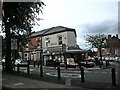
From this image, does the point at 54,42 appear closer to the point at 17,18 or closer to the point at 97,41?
the point at 97,41

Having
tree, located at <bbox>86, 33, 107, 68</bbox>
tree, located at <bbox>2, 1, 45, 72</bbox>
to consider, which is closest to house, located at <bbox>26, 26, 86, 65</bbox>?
tree, located at <bbox>86, 33, 107, 68</bbox>

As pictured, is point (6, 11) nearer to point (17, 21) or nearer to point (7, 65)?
point (17, 21)

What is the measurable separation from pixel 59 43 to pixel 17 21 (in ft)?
101

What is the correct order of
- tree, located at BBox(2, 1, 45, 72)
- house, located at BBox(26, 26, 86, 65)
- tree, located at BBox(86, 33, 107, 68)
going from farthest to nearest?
1. tree, located at BBox(86, 33, 107, 68)
2. house, located at BBox(26, 26, 86, 65)
3. tree, located at BBox(2, 1, 45, 72)

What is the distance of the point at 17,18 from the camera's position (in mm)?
24438

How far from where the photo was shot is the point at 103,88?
49.5 feet

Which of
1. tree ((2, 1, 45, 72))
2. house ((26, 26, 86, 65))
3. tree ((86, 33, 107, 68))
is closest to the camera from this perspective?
tree ((2, 1, 45, 72))

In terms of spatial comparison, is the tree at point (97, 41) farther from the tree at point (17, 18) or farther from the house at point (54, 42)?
the tree at point (17, 18)

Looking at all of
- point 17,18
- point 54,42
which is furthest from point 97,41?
point 17,18

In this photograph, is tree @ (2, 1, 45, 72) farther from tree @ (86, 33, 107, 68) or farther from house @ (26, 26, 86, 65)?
tree @ (86, 33, 107, 68)

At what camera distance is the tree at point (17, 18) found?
2241 cm

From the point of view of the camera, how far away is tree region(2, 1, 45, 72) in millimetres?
22411

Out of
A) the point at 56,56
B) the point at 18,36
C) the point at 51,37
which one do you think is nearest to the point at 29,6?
the point at 18,36

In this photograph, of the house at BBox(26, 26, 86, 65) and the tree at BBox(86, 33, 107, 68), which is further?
the tree at BBox(86, 33, 107, 68)
